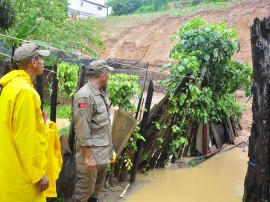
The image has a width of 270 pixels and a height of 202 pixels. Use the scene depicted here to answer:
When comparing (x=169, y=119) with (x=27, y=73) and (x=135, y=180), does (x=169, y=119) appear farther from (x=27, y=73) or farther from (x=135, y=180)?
(x=27, y=73)

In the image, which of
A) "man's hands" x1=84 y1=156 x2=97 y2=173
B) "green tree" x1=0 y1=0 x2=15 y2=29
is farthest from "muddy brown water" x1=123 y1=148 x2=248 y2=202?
"green tree" x1=0 y1=0 x2=15 y2=29

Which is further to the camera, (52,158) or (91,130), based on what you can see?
(91,130)

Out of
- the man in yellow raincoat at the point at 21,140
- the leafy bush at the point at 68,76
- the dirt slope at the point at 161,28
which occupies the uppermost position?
the dirt slope at the point at 161,28

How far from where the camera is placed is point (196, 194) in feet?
16.5

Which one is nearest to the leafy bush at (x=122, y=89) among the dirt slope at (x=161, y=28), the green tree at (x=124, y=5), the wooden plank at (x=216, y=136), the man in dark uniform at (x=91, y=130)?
the man in dark uniform at (x=91, y=130)

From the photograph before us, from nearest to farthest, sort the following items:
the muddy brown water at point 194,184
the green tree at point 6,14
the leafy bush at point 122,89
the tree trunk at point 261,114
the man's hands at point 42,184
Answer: the man's hands at point 42,184, the tree trunk at point 261,114, the leafy bush at point 122,89, the muddy brown water at point 194,184, the green tree at point 6,14

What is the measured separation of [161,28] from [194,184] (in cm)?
2727

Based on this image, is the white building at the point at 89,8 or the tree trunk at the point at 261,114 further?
the white building at the point at 89,8

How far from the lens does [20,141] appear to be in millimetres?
2156

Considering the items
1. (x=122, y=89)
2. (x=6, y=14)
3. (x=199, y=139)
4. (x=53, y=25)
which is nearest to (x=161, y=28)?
(x=53, y=25)

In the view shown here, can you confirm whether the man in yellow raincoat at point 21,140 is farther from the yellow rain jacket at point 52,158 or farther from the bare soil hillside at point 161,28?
the bare soil hillside at point 161,28

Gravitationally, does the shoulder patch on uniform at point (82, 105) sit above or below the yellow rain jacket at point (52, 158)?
above

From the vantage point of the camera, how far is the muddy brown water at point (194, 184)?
15.8 ft

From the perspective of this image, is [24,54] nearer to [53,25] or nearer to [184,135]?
[184,135]
